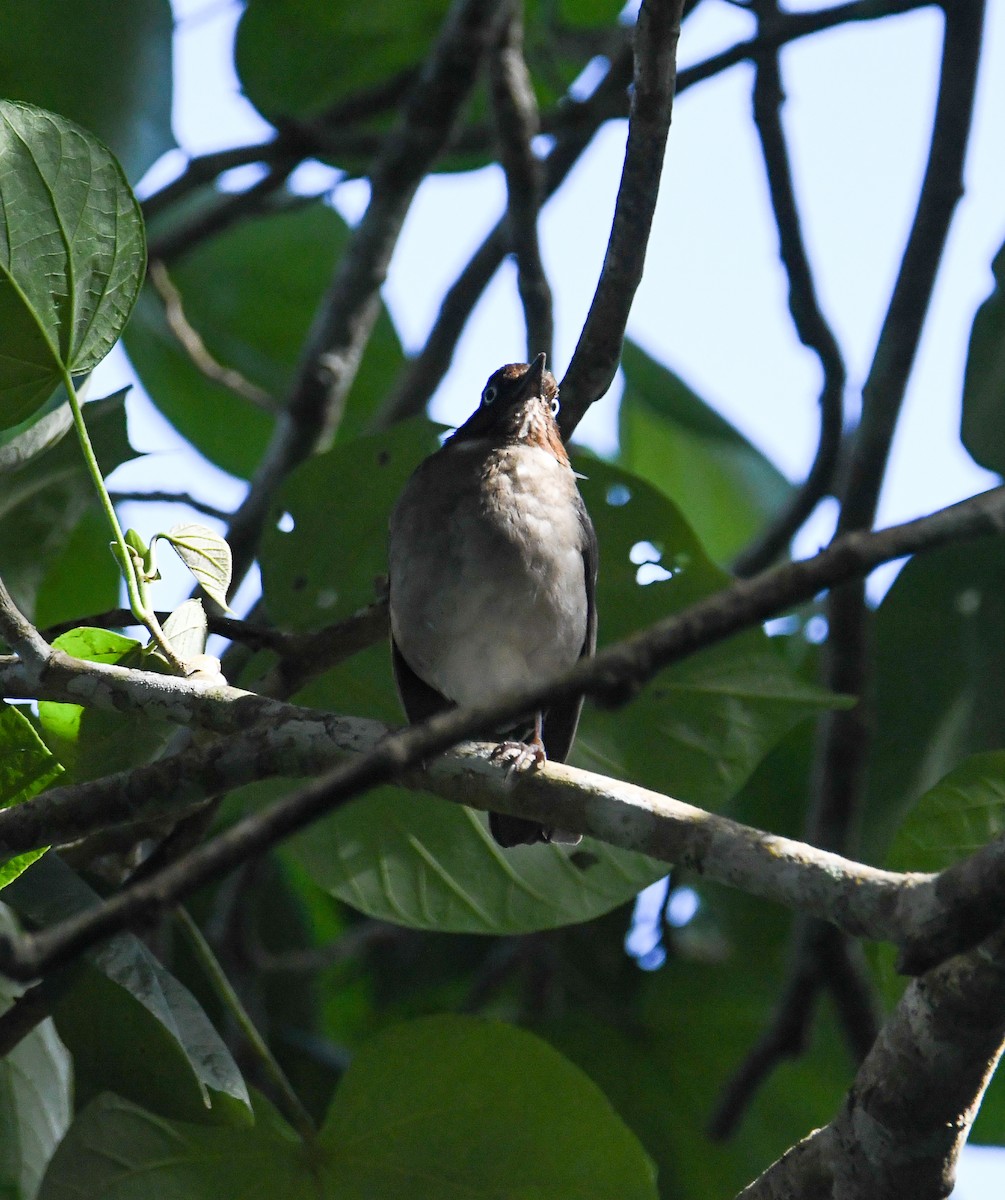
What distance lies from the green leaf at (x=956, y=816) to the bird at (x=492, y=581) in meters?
1.12

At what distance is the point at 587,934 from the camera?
5.38m

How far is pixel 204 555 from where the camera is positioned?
286cm

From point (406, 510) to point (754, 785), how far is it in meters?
2.07

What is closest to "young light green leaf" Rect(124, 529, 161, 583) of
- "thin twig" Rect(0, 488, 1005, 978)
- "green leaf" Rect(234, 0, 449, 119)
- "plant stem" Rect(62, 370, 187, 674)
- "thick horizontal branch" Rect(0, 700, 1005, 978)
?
"plant stem" Rect(62, 370, 187, 674)

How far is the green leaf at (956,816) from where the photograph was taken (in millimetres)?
3010

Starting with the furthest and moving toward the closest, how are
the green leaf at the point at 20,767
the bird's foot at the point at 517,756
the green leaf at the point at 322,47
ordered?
1. the green leaf at the point at 322,47
2. the green leaf at the point at 20,767
3. the bird's foot at the point at 517,756

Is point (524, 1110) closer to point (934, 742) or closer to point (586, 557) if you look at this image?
point (586, 557)

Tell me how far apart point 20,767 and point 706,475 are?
4.50 metres

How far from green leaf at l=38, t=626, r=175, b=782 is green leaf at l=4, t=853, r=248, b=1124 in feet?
0.76

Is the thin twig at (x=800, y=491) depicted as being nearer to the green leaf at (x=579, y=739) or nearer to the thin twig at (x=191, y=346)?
the green leaf at (x=579, y=739)

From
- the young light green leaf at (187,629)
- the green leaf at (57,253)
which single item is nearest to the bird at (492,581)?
the young light green leaf at (187,629)

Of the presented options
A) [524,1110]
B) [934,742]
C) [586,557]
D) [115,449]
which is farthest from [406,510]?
[934,742]

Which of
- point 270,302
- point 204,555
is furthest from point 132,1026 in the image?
point 270,302

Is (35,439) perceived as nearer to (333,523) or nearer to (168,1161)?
(333,523)
